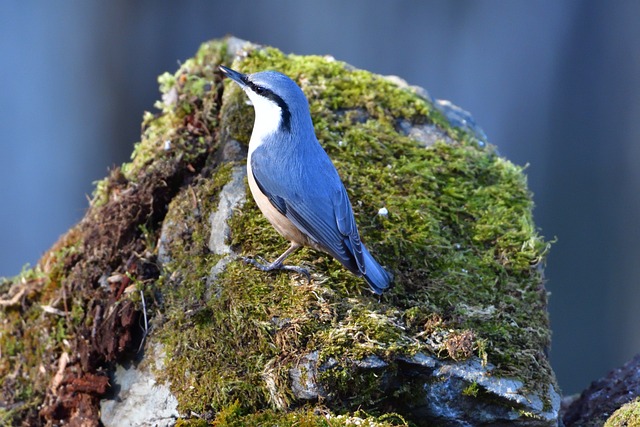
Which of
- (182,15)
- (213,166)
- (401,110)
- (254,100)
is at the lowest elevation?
(213,166)

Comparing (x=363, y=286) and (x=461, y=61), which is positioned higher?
(x=461, y=61)

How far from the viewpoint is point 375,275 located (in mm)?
3168

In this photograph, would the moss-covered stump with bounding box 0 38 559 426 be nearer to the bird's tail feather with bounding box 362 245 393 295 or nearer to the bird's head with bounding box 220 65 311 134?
the bird's tail feather with bounding box 362 245 393 295

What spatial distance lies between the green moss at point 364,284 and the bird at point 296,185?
132 millimetres

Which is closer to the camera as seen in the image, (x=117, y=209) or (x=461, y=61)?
(x=117, y=209)

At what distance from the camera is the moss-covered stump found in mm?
2895

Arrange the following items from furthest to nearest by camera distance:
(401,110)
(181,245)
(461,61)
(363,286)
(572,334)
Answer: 1. (572,334)
2. (461,61)
3. (401,110)
4. (181,245)
5. (363,286)

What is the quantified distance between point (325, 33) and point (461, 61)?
4.35 ft

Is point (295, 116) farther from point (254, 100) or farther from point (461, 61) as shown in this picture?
point (461, 61)

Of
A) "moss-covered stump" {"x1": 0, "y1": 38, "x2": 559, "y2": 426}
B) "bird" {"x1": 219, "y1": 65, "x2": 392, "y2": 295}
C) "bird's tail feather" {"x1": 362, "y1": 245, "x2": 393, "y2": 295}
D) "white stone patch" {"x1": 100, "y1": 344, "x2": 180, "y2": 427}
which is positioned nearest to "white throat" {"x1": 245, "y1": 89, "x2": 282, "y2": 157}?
"bird" {"x1": 219, "y1": 65, "x2": 392, "y2": 295}

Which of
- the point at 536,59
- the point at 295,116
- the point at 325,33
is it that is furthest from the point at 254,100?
the point at 536,59

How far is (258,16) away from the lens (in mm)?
6836

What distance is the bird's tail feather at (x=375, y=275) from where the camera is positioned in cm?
314

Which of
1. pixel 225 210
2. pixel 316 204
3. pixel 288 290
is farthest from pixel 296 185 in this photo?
pixel 288 290
